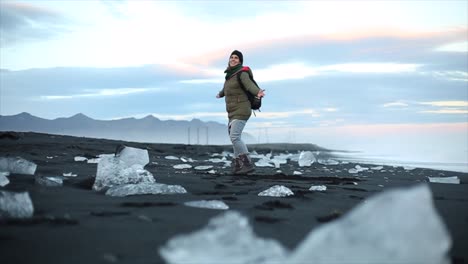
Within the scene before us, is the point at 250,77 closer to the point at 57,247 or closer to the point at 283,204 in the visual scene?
the point at 283,204

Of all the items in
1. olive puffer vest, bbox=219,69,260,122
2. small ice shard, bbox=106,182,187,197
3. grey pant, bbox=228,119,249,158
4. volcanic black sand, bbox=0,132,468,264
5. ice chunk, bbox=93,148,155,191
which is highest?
olive puffer vest, bbox=219,69,260,122

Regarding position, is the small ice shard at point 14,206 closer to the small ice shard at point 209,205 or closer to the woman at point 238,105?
the small ice shard at point 209,205

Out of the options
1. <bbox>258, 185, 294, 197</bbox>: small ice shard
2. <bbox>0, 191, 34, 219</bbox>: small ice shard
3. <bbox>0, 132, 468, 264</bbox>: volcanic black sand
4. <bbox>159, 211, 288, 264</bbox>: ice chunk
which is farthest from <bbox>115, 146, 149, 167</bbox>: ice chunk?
<bbox>159, 211, 288, 264</bbox>: ice chunk

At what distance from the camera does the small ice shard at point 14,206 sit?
2.10 m

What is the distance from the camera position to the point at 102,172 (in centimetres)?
344

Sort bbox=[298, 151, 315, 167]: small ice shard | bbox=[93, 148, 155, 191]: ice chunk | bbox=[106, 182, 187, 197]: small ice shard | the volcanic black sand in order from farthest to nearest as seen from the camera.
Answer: bbox=[298, 151, 315, 167]: small ice shard < bbox=[93, 148, 155, 191]: ice chunk < bbox=[106, 182, 187, 197]: small ice shard < the volcanic black sand

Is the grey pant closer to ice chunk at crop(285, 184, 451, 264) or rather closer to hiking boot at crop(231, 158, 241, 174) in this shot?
hiking boot at crop(231, 158, 241, 174)

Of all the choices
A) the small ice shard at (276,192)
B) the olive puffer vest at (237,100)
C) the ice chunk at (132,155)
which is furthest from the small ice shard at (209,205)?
the olive puffer vest at (237,100)

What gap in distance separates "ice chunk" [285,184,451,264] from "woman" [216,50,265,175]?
5.21 meters

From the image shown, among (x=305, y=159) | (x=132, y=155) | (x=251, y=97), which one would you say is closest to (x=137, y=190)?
(x=132, y=155)

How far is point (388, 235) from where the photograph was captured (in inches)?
47.1

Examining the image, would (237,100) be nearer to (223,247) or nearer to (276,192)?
(276,192)

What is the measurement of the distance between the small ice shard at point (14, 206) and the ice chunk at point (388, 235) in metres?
1.55

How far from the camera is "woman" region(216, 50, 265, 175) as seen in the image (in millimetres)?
6575
